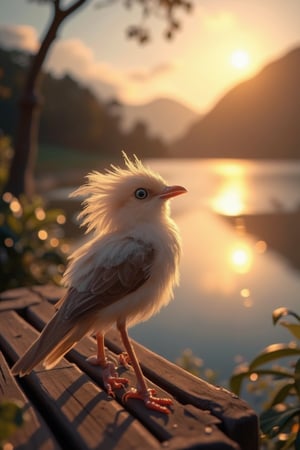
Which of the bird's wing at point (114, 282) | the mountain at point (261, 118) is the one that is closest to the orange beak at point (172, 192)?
the bird's wing at point (114, 282)

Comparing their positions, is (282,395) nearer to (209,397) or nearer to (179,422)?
(209,397)

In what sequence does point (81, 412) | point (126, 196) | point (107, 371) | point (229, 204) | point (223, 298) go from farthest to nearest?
point (229, 204)
point (223, 298)
point (126, 196)
point (107, 371)
point (81, 412)

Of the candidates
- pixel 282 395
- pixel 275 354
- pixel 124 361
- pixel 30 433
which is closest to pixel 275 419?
pixel 282 395

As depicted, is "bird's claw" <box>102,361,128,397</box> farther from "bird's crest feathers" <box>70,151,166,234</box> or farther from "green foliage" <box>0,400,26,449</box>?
"green foliage" <box>0,400,26,449</box>

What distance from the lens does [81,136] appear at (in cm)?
3162

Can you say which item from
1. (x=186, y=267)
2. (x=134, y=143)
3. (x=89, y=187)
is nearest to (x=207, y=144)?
(x=134, y=143)

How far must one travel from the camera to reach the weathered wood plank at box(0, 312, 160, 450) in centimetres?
203

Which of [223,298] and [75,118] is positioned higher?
[75,118]

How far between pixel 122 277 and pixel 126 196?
17.5 inches

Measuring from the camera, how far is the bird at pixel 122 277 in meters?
2.55

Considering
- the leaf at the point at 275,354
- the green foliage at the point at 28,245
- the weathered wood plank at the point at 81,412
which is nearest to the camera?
the weathered wood plank at the point at 81,412

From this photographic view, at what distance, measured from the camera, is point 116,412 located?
2.28m

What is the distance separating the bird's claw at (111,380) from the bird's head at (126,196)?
26.9 inches

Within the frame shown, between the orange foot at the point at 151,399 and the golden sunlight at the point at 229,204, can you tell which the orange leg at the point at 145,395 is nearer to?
the orange foot at the point at 151,399
